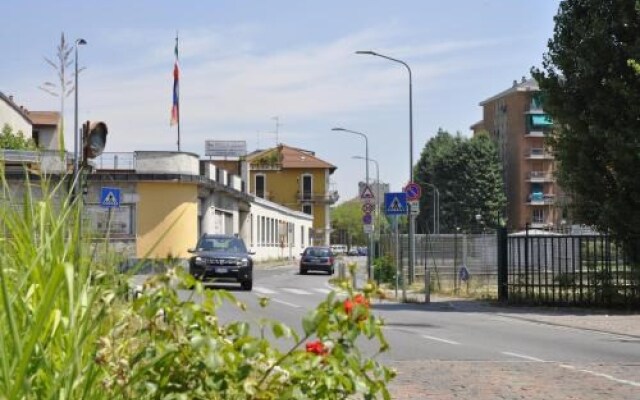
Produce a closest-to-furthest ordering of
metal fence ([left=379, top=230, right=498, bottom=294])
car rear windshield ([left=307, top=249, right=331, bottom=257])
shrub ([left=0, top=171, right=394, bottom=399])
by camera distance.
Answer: shrub ([left=0, top=171, right=394, bottom=399])
metal fence ([left=379, top=230, right=498, bottom=294])
car rear windshield ([left=307, top=249, right=331, bottom=257])

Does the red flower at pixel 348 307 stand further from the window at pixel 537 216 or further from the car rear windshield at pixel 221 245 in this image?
the window at pixel 537 216

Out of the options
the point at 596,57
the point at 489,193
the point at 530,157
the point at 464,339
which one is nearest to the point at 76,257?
the point at 464,339

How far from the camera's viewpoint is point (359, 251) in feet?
476

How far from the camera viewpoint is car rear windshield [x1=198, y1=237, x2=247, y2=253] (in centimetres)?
2966

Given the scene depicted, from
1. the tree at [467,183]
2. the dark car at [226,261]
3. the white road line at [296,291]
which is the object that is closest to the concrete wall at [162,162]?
the white road line at [296,291]

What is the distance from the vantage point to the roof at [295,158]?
118750 millimetres

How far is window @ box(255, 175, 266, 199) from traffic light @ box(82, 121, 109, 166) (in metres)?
110

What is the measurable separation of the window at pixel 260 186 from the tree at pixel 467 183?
28333mm

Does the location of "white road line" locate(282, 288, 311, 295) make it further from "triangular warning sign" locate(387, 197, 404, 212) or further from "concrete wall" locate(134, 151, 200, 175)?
"concrete wall" locate(134, 151, 200, 175)

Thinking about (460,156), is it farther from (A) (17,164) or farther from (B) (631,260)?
(A) (17,164)

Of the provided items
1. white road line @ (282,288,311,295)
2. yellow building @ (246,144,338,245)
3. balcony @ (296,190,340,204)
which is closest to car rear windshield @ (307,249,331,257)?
white road line @ (282,288,311,295)

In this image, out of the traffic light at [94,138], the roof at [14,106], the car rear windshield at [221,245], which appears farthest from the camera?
the roof at [14,106]

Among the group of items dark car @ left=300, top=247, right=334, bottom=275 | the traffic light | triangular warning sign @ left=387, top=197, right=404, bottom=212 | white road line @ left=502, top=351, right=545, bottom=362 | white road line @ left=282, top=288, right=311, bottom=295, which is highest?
triangular warning sign @ left=387, top=197, right=404, bottom=212

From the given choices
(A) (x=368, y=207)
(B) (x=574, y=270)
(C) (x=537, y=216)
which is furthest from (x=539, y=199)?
(B) (x=574, y=270)
